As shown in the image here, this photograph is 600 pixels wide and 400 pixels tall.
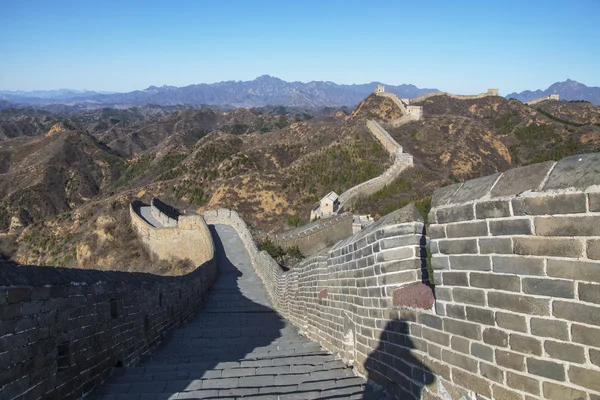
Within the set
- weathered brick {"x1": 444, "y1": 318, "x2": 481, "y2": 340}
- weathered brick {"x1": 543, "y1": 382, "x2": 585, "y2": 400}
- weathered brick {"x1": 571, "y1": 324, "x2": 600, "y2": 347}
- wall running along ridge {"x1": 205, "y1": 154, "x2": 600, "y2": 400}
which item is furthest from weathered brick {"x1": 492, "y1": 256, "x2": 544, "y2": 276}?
weathered brick {"x1": 543, "y1": 382, "x2": 585, "y2": 400}

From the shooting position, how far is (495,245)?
3.32m

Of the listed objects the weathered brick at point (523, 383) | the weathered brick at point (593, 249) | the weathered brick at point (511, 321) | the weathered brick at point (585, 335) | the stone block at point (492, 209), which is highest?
the stone block at point (492, 209)

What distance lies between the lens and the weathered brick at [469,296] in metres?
3.47

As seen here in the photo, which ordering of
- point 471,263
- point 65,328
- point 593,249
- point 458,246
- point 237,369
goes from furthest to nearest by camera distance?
point 237,369 < point 65,328 < point 458,246 < point 471,263 < point 593,249

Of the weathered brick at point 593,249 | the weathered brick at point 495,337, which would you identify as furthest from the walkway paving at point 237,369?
the weathered brick at point 593,249

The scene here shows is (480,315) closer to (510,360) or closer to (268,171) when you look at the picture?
(510,360)

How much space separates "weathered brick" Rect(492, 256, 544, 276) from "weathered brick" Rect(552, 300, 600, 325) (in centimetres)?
21

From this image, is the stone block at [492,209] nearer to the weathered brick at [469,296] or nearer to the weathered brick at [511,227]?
the weathered brick at [511,227]

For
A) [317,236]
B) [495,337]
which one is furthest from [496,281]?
[317,236]

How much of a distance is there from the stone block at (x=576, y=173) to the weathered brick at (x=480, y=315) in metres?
0.94

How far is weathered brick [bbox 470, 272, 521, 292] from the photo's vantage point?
316 centimetres

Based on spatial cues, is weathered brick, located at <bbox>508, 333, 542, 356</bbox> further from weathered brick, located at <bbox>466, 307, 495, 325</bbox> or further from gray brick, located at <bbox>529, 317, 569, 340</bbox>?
weathered brick, located at <bbox>466, 307, 495, 325</bbox>

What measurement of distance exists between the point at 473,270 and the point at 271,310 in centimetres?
1192

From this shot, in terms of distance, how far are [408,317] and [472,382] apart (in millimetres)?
996
